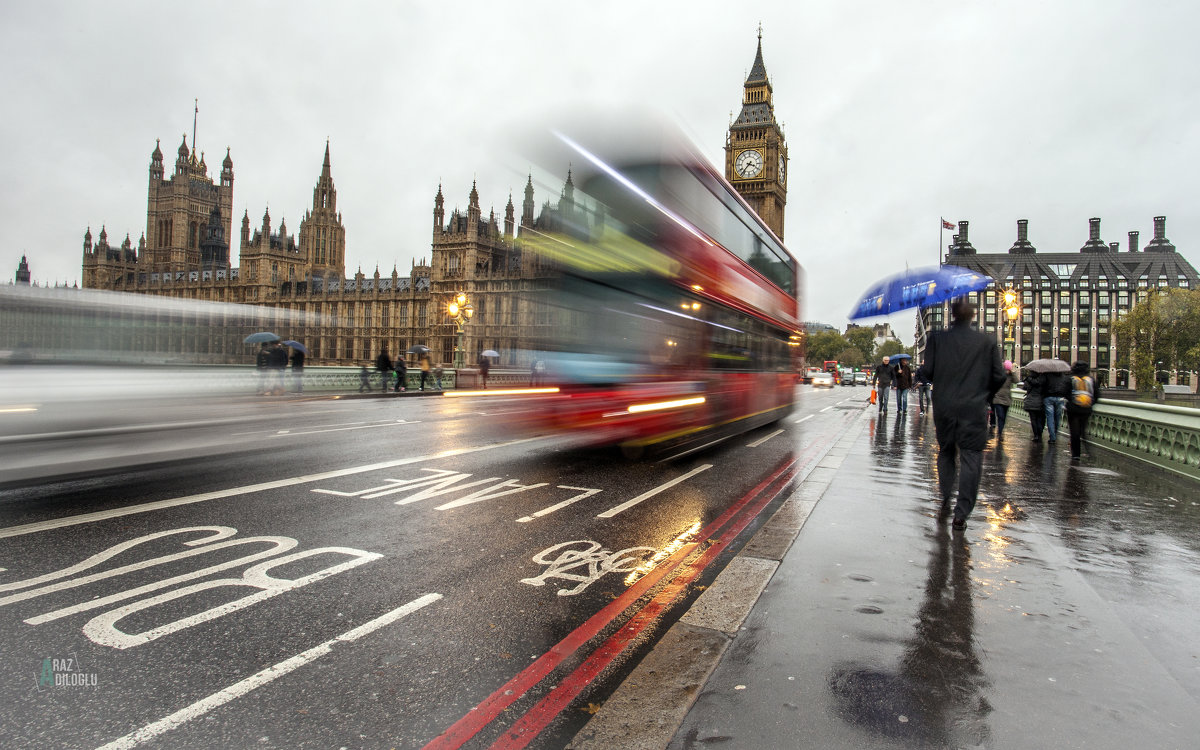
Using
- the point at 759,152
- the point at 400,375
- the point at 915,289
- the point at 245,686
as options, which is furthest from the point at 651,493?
the point at 759,152

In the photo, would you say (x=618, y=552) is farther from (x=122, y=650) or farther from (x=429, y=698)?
(x=122, y=650)

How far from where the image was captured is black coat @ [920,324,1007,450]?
5.79m

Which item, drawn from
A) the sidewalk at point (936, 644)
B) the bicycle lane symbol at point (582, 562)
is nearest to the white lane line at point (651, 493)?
the bicycle lane symbol at point (582, 562)

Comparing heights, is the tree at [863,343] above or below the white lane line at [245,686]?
above

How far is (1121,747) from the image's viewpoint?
2.50 meters

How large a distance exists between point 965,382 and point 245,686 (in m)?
5.87

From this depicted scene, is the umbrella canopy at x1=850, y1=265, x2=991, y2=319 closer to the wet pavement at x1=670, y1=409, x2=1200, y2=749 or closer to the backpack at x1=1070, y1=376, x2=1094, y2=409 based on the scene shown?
the backpack at x1=1070, y1=376, x2=1094, y2=409

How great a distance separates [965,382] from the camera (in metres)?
5.87

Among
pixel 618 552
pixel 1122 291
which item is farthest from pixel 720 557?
pixel 1122 291

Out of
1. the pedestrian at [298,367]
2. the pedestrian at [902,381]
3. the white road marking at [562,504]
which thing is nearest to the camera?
the white road marking at [562,504]

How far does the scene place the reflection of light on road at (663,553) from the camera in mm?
4456

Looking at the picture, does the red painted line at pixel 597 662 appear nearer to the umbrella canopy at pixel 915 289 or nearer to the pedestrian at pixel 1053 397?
the pedestrian at pixel 1053 397

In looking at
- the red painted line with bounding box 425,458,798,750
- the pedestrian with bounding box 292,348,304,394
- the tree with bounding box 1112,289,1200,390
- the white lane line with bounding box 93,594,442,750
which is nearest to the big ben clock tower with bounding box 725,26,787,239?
the tree with bounding box 1112,289,1200,390

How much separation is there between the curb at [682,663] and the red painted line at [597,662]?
6.2 inches
